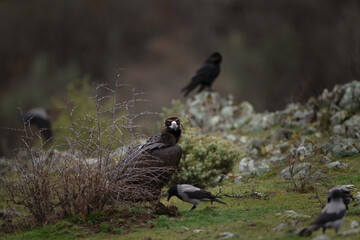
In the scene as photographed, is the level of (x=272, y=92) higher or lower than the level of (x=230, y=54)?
lower

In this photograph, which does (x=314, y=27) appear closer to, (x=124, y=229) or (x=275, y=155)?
(x=275, y=155)

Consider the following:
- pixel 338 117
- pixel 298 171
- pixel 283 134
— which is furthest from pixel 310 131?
pixel 298 171

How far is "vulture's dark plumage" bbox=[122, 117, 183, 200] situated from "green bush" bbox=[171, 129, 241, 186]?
2.25 m

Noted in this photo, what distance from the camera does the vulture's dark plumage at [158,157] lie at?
866 cm

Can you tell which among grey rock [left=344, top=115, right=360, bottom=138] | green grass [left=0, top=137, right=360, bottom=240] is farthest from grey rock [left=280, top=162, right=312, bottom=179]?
grey rock [left=344, top=115, right=360, bottom=138]

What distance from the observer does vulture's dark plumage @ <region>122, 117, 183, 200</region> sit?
8656mm

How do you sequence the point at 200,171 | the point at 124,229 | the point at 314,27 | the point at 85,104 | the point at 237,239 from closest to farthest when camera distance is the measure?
A: the point at 237,239, the point at 124,229, the point at 200,171, the point at 85,104, the point at 314,27

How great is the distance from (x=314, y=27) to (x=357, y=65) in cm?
1079

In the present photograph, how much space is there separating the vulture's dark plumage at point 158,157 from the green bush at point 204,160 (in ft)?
7.38

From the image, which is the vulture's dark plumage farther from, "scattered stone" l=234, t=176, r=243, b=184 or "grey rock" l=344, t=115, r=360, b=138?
"grey rock" l=344, t=115, r=360, b=138

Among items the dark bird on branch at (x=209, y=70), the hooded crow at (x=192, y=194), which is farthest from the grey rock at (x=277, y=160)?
the dark bird on branch at (x=209, y=70)

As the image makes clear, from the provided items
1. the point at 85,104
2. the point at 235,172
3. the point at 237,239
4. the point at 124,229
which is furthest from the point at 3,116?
the point at 237,239

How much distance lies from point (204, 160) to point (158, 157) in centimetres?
319

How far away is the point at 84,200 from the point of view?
8.09 m
